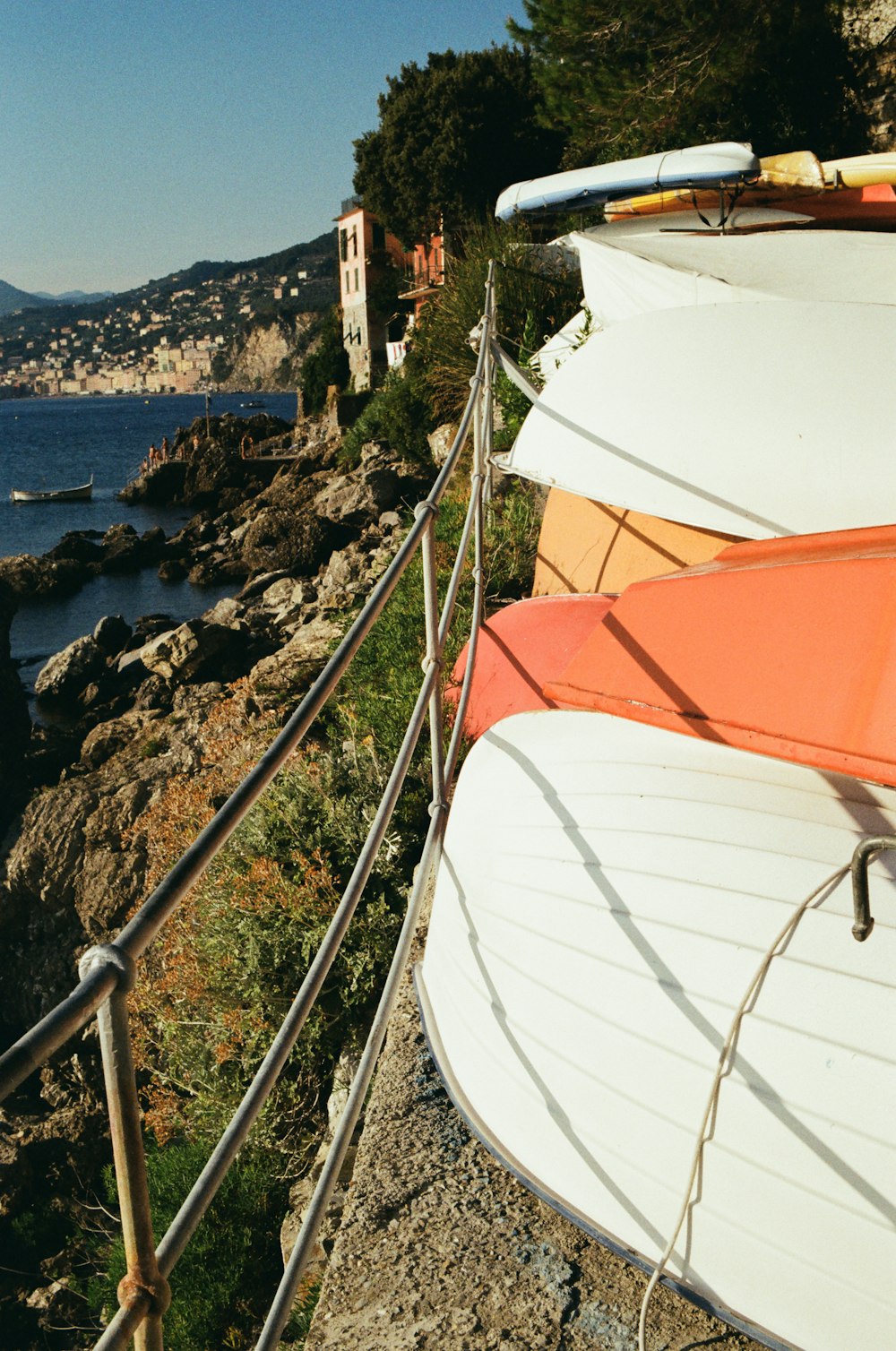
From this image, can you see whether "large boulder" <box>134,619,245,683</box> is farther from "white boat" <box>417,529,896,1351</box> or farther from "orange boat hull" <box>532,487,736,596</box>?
"white boat" <box>417,529,896,1351</box>

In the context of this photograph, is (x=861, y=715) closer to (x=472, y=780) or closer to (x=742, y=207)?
(x=472, y=780)

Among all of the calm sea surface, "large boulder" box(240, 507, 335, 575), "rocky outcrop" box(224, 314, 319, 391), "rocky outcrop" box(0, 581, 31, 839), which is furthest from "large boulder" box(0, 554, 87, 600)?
"rocky outcrop" box(224, 314, 319, 391)

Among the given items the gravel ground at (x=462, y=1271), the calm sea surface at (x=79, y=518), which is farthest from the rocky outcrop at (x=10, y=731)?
the gravel ground at (x=462, y=1271)

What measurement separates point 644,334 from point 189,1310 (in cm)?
407

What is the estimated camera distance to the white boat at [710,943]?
1582 millimetres

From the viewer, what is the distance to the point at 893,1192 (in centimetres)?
151

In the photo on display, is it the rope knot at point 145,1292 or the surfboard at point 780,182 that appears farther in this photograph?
the surfboard at point 780,182

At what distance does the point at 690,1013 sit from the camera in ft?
5.67

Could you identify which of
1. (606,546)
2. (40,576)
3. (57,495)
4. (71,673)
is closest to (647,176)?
(606,546)

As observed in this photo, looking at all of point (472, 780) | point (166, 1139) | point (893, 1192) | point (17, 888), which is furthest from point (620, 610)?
point (17, 888)

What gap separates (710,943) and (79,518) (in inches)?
1972

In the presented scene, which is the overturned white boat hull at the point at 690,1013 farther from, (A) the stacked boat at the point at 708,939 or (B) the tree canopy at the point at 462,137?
(B) the tree canopy at the point at 462,137

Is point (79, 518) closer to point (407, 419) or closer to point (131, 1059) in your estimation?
point (407, 419)

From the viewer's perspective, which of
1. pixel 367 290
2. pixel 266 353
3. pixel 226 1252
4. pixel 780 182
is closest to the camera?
pixel 226 1252
